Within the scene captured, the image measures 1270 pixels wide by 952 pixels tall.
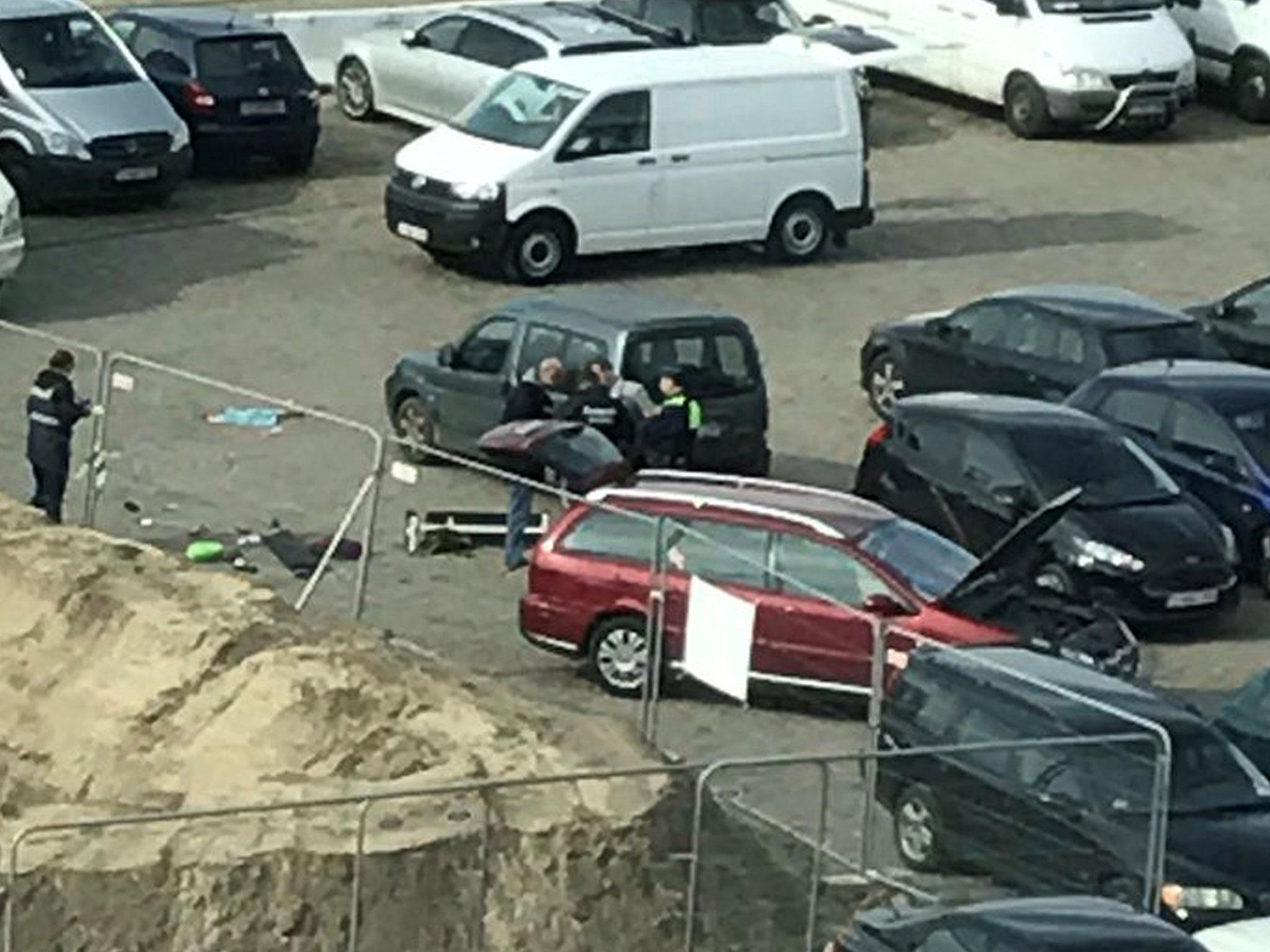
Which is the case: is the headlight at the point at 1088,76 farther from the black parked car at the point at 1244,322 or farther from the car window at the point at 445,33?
the black parked car at the point at 1244,322

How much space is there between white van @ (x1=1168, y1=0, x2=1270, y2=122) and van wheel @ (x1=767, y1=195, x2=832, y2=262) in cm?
781

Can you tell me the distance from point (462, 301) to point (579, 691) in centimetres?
1134

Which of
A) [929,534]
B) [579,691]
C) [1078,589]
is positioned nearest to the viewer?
[579,691]

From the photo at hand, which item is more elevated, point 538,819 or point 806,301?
point 538,819

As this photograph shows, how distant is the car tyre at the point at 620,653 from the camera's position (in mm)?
20844

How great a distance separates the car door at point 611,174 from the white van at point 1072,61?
712 centimetres

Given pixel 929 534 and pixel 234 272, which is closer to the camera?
pixel 929 534

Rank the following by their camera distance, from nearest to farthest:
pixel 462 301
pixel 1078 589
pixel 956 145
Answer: pixel 1078 589 < pixel 462 301 < pixel 956 145

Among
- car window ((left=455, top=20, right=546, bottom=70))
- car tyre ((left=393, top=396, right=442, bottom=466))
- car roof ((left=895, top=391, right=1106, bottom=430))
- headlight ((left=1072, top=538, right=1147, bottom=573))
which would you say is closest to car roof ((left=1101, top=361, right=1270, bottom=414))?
car roof ((left=895, top=391, right=1106, bottom=430))

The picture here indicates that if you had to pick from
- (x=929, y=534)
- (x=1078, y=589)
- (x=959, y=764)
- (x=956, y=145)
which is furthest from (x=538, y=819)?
(x=956, y=145)

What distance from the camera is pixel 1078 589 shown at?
2470 cm

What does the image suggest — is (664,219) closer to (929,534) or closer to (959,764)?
(929,534)

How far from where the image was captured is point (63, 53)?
112 ft

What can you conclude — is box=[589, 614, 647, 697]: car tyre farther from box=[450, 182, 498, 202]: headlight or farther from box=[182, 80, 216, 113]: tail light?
box=[182, 80, 216, 113]: tail light
